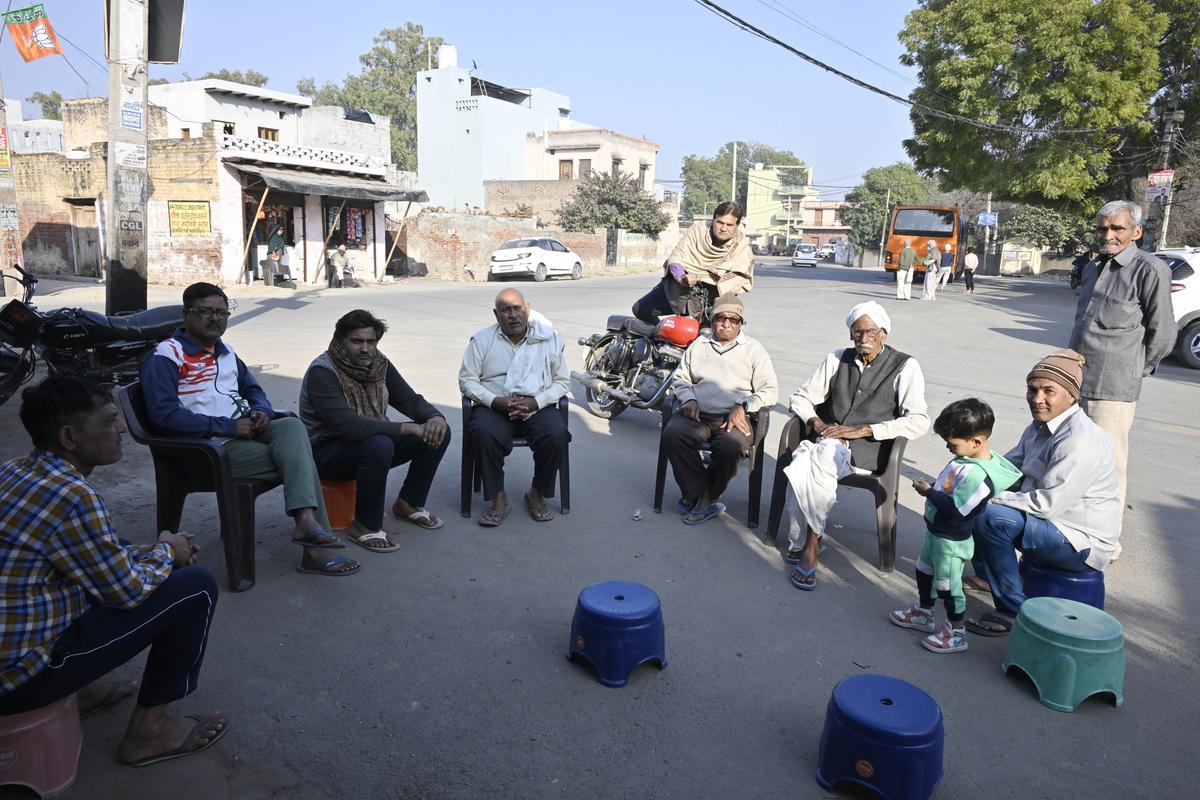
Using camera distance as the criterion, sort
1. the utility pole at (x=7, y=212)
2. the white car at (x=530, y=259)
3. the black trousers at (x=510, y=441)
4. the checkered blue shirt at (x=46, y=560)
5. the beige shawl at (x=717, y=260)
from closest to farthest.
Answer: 1. the checkered blue shirt at (x=46, y=560)
2. the black trousers at (x=510, y=441)
3. the beige shawl at (x=717, y=260)
4. the utility pole at (x=7, y=212)
5. the white car at (x=530, y=259)

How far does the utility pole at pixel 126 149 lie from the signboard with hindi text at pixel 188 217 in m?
14.6

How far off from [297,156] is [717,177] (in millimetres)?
78982

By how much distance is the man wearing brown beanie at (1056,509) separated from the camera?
357 cm

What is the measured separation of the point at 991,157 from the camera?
23.9 m

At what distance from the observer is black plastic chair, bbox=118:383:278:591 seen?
3.69 metres

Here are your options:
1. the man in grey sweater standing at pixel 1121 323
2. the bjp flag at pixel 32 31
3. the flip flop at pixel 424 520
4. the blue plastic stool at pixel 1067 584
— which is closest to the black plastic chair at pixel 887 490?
the blue plastic stool at pixel 1067 584

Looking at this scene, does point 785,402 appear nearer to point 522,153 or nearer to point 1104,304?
point 1104,304

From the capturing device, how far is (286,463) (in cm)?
392

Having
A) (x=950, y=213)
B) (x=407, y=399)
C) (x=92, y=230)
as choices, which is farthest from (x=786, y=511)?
(x=950, y=213)

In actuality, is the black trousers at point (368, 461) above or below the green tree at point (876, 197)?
below

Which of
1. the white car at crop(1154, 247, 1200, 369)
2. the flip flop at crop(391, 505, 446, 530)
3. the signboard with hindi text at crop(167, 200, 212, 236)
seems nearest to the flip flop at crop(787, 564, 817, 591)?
the flip flop at crop(391, 505, 446, 530)

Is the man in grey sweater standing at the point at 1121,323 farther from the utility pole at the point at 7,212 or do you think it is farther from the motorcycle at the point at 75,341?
the utility pole at the point at 7,212

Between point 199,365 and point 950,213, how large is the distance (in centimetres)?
3066

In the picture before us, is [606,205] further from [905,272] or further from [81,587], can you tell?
[81,587]
